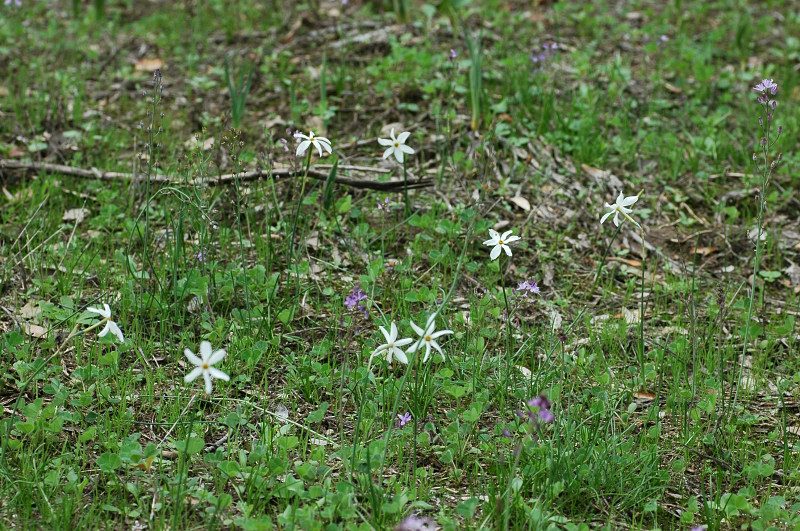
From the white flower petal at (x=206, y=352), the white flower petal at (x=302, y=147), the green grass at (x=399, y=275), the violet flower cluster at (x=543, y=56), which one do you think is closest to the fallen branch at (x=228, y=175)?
the green grass at (x=399, y=275)

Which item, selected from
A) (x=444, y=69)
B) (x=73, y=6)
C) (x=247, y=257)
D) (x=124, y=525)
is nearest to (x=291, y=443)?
(x=124, y=525)

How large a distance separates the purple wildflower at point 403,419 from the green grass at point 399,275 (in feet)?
0.10

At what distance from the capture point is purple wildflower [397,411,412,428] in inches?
91.0

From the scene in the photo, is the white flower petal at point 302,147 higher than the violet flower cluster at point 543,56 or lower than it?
higher

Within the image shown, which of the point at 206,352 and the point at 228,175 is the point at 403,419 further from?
the point at 228,175

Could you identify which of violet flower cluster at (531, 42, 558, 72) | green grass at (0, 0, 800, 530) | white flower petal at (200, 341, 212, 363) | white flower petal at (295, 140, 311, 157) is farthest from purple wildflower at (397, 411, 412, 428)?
violet flower cluster at (531, 42, 558, 72)

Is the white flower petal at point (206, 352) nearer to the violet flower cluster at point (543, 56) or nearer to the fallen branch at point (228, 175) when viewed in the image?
the fallen branch at point (228, 175)

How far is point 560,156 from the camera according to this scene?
406 cm

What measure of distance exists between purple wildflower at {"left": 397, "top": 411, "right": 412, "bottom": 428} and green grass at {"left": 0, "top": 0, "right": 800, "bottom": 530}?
1.2 inches

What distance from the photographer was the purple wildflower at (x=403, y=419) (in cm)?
231

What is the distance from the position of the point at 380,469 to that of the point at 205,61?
3613mm

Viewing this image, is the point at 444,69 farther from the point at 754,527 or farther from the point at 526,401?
the point at 754,527

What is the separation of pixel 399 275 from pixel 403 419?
0.94m

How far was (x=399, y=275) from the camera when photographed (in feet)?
10.3
